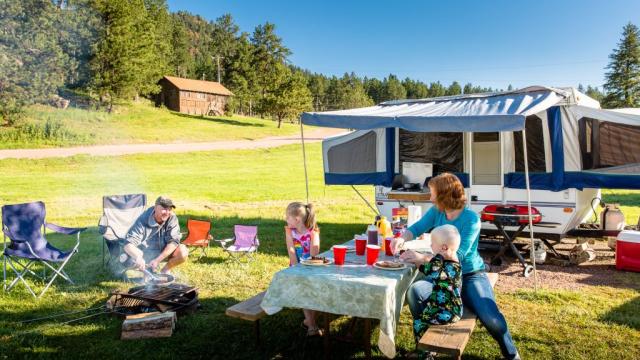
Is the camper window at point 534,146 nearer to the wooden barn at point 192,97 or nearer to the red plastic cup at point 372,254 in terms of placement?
→ the red plastic cup at point 372,254

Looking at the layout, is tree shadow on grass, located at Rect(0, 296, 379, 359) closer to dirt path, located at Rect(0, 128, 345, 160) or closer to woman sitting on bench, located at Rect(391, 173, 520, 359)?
woman sitting on bench, located at Rect(391, 173, 520, 359)

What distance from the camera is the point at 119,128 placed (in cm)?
2728

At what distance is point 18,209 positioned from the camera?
496cm

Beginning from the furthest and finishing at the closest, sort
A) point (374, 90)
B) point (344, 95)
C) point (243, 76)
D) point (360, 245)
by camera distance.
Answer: point (374, 90) < point (344, 95) < point (243, 76) < point (360, 245)

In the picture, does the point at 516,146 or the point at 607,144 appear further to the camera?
the point at 516,146

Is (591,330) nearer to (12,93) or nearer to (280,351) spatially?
(280,351)

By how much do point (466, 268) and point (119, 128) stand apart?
2711 centimetres

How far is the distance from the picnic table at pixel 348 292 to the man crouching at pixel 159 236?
2.17m

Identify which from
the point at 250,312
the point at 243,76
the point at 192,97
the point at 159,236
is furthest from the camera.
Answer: the point at 243,76

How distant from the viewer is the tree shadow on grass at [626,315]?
3.89 metres

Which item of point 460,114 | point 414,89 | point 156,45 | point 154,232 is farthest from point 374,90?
point 154,232

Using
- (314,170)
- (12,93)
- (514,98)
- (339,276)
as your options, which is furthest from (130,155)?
(339,276)

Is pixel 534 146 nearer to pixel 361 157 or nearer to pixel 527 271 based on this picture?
pixel 527 271

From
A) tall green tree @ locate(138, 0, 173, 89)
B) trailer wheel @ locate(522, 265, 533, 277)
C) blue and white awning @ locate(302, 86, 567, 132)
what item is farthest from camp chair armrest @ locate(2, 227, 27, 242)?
tall green tree @ locate(138, 0, 173, 89)
